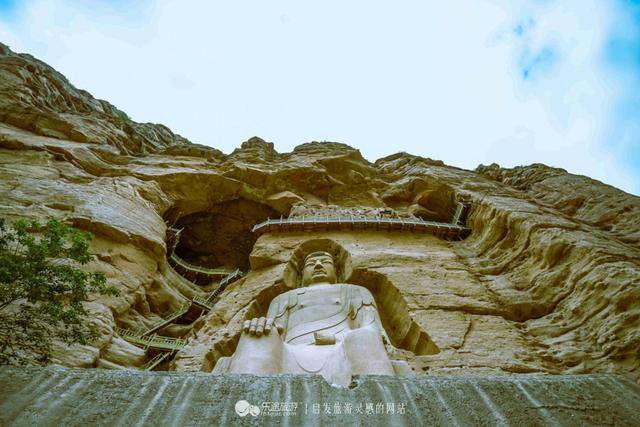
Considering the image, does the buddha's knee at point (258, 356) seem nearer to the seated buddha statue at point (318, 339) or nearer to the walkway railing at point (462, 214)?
the seated buddha statue at point (318, 339)

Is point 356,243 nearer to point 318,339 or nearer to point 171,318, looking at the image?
point 171,318

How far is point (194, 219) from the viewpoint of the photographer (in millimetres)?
17781

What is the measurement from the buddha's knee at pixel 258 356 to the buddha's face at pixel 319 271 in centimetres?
A: 336

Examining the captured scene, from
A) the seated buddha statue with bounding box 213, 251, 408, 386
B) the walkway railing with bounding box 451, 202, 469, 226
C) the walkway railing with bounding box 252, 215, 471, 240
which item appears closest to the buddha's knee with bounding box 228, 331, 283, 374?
the seated buddha statue with bounding box 213, 251, 408, 386

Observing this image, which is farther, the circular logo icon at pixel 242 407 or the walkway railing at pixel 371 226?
the walkway railing at pixel 371 226

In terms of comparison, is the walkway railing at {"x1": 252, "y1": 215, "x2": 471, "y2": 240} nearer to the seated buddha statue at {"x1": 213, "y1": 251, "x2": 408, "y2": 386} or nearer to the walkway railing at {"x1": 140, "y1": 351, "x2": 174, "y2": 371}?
the seated buddha statue at {"x1": 213, "y1": 251, "x2": 408, "y2": 386}

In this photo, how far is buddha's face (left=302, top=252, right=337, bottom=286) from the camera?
8.95m

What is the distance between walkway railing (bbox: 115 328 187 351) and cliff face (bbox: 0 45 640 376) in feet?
1.13

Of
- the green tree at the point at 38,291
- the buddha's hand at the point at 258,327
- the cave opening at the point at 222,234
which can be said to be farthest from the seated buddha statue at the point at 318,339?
the cave opening at the point at 222,234

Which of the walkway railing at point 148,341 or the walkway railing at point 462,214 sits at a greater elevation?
the walkway railing at point 462,214

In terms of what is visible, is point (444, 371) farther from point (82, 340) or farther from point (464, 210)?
point (464, 210)

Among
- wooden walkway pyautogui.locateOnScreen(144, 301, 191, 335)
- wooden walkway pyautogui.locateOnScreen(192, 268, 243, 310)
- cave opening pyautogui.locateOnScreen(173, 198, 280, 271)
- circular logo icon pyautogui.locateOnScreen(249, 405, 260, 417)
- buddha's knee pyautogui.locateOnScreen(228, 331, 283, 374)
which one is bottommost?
circular logo icon pyautogui.locateOnScreen(249, 405, 260, 417)

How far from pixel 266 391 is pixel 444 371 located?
3775 mm

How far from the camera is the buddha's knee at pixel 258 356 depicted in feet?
16.2
